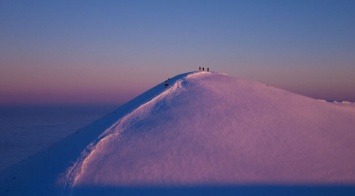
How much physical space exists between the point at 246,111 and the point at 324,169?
10.1ft

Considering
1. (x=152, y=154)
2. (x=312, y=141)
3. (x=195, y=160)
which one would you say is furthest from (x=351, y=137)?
(x=152, y=154)

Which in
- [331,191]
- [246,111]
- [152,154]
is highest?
[246,111]

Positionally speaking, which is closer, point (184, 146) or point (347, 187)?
point (347, 187)

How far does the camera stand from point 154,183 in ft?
22.3

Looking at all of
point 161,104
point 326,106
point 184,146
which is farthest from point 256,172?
point 326,106

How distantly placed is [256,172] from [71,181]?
4.55m

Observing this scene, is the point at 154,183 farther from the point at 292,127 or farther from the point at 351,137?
the point at 351,137

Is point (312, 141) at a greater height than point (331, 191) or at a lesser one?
greater

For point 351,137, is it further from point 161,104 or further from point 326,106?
point 161,104

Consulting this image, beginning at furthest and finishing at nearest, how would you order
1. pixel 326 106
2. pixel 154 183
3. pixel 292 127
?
pixel 326 106 < pixel 292 127 < pixel 154 183

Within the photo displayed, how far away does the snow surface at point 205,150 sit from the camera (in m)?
6.74

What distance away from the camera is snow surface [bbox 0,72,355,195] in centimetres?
674

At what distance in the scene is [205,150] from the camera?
25.5 feet

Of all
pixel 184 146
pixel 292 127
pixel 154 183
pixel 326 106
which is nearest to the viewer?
pixel 154 183
